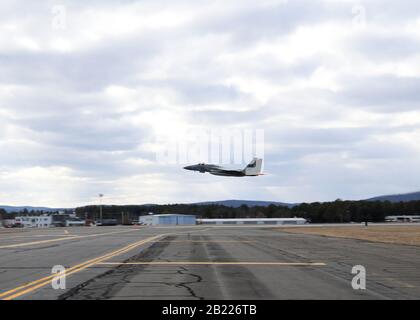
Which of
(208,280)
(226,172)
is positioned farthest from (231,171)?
(208,280)

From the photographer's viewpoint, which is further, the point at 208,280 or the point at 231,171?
the point at 231,171

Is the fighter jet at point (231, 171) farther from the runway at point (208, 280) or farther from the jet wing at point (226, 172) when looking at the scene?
the runway at point (208, 280)

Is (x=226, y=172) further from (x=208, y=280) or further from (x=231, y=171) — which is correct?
(x=208, y=280)

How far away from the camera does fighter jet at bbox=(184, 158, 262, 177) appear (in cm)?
8400

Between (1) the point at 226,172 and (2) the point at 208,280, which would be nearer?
(2) the point at 208,280

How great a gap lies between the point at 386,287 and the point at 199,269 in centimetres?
714

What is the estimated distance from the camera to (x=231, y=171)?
83875 millimetres

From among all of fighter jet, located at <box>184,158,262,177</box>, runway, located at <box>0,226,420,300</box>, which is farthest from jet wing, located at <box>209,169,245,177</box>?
runway, located at <box>0,226,420,300</box>

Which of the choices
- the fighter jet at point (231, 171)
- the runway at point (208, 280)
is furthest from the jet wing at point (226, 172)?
the runway at point (208, 280)

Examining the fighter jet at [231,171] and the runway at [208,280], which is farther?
the fighter jet at [231,171]

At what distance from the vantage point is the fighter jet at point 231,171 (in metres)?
84.0

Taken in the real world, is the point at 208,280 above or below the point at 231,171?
below

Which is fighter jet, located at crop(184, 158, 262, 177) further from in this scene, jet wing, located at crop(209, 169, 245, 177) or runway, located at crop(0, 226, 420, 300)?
runway, located at crop(0, 226, 420, 300)

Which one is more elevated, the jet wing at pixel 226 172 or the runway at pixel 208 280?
the jet wing at pixel 226 172
